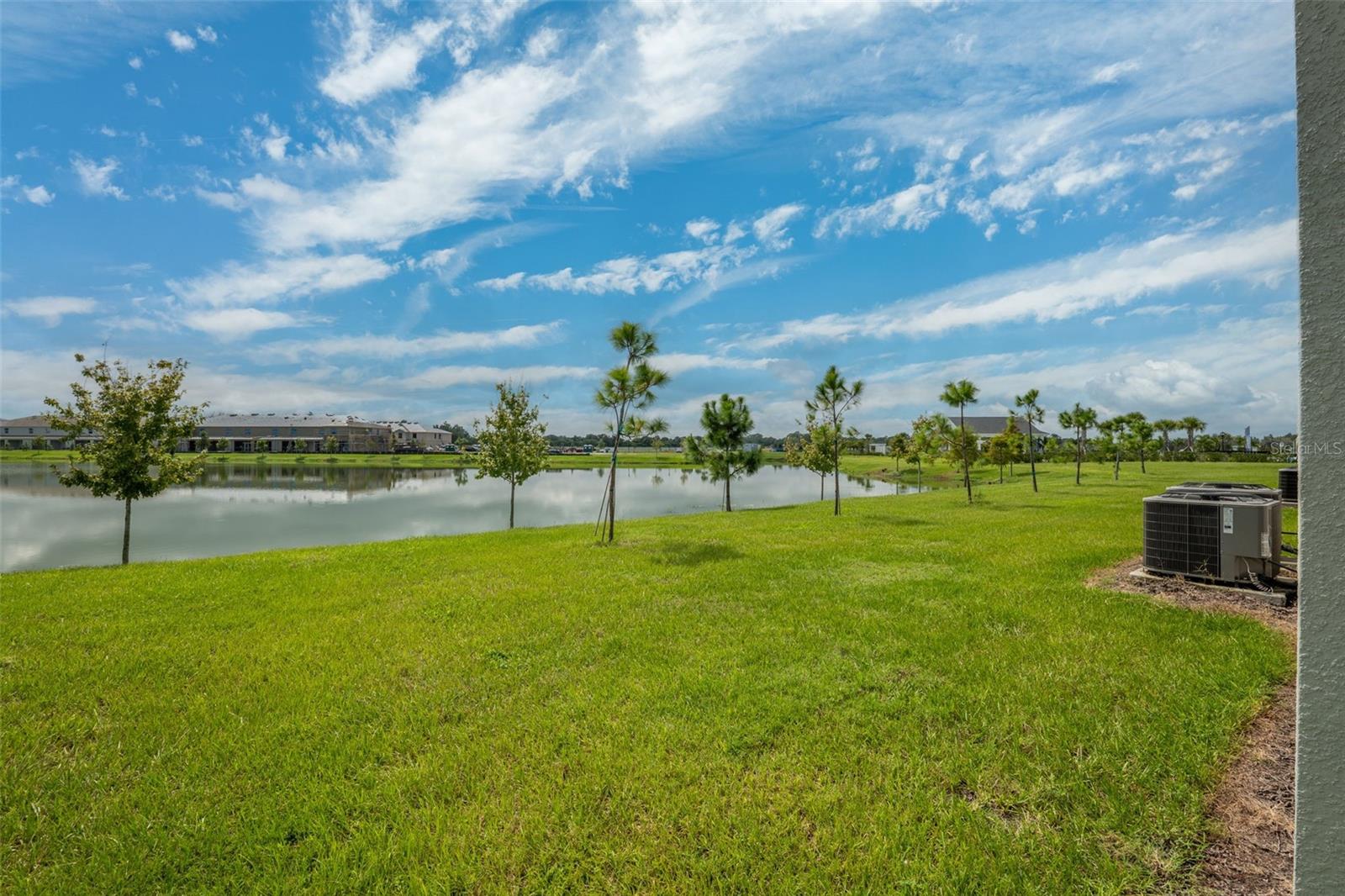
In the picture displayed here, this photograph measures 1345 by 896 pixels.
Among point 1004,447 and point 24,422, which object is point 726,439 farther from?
point 24,422

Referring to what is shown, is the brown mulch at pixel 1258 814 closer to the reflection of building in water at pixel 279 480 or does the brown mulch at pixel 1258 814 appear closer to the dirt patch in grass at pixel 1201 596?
the dirt patch in grass at pixel 1201 596

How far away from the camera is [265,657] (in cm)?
634

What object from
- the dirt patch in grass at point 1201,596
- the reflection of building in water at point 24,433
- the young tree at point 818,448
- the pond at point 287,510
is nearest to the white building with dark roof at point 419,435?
the reflection of building in water at point 24,433

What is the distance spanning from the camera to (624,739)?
4.35m

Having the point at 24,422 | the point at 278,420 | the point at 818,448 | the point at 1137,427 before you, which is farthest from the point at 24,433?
the point at 1137,427

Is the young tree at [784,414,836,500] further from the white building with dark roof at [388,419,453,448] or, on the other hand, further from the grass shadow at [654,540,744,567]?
the white building with dark roof at [388,419,453,448]

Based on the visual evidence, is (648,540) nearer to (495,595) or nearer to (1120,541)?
(495,595)

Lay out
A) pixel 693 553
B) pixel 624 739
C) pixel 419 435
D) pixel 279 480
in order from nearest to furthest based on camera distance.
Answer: pixel 624 739
pixel 693 553
pixel 279 480
pixel 419 435

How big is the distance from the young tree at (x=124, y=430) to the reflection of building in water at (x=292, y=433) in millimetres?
108911

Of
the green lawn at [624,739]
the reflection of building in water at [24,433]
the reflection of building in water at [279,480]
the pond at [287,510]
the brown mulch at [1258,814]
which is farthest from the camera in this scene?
the reflection of building in water at [24,433]

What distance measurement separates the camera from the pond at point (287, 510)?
19406mm

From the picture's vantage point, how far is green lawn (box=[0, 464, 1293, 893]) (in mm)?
3133

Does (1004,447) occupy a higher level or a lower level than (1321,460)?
higher

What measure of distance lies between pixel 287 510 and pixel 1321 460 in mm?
37323
